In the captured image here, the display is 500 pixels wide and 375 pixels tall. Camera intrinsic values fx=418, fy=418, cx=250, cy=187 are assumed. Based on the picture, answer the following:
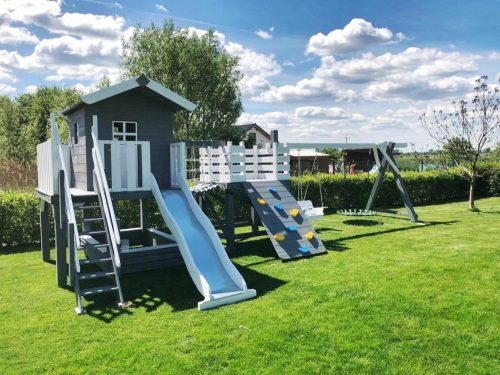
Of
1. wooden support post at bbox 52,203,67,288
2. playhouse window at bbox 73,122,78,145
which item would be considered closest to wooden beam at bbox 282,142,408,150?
playhouse window at bbox 73,122,78,145

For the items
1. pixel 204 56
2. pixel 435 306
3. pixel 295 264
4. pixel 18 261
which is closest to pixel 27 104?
pixel 204 56

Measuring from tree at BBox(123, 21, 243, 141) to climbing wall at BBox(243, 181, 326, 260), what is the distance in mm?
18677

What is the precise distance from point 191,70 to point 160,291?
22.9 meters

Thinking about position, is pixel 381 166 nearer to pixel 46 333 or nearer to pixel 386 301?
pixel 386 301

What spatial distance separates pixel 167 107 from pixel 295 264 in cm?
459

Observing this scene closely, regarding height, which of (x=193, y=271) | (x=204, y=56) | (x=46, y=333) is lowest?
(x=46, y=333)

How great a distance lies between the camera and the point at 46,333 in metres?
5.75

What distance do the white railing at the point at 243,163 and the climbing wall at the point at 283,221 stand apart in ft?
1.49

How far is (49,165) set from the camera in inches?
328

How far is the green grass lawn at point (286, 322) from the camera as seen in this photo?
482 centimetres

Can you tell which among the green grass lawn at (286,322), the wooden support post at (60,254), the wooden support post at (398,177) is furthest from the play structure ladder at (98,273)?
the wooden support post at (398,177)

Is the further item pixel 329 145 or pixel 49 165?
pixel 329 145

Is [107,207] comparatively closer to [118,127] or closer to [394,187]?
[118,127]

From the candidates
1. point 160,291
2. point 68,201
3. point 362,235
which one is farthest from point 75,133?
point 362,235
